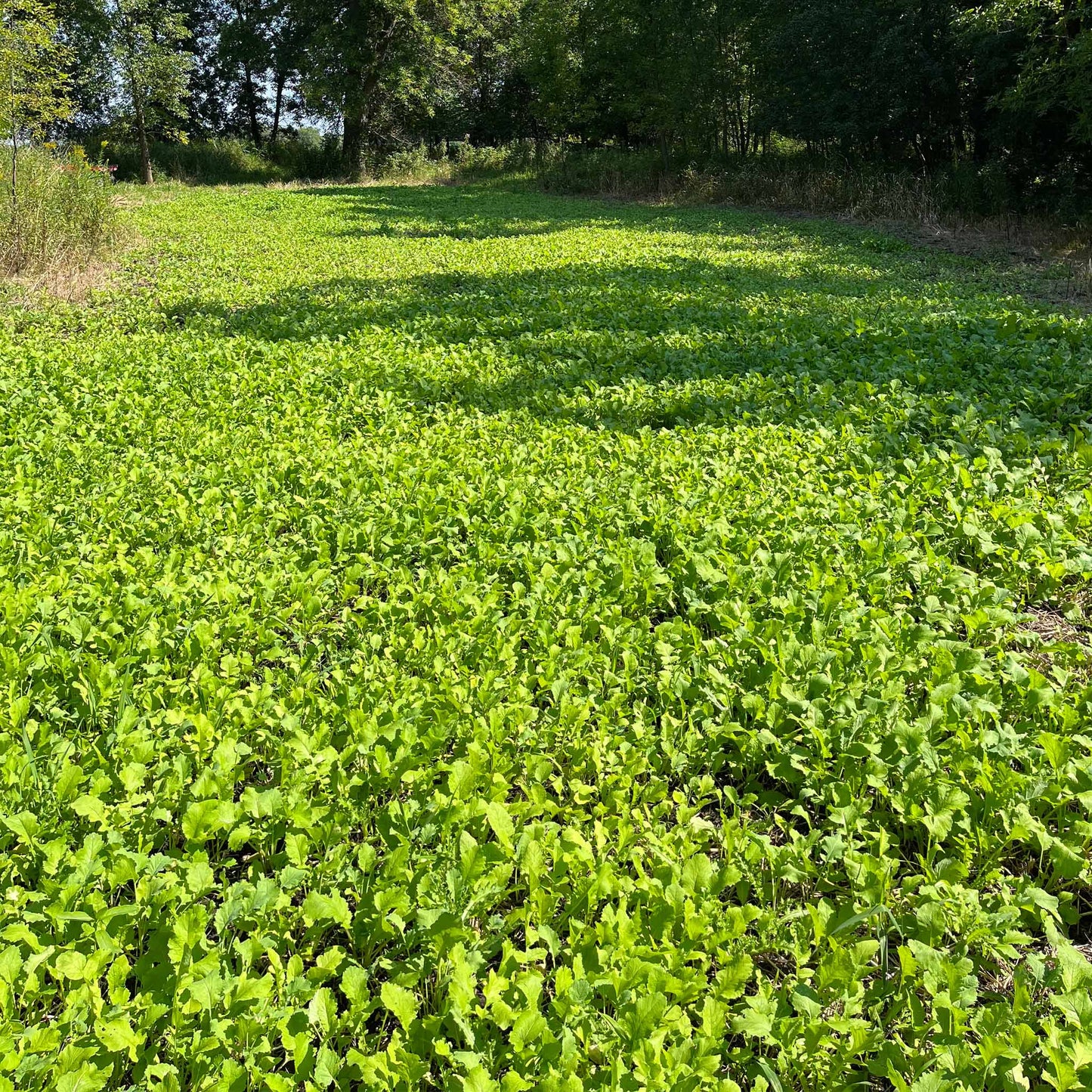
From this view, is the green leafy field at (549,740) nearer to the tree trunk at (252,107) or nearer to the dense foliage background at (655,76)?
the dense foliage background at (655,76)

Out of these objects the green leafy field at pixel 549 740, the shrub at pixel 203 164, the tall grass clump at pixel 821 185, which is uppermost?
the shrub at pixel 203 164

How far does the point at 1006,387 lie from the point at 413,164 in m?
35.6

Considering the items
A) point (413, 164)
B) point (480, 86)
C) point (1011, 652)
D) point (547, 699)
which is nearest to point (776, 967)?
point (547, 699)

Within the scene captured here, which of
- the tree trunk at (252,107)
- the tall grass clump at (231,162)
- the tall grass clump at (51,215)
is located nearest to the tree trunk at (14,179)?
the tall grass clump at (51,215)

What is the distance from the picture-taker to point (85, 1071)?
1.65 m

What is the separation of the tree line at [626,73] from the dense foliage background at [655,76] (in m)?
0.07

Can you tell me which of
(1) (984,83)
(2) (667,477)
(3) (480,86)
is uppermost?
(3) (480,86)

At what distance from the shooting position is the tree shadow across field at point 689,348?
241 inches

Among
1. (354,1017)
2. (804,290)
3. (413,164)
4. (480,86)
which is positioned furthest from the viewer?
(480,86)

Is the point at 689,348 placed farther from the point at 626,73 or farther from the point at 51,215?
the point at 626,73

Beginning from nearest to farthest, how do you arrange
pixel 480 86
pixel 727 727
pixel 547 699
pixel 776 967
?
pixel 776 967, pixel 727 727, pixel 547 699, pixel 480 86

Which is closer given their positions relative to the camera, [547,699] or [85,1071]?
[85,1071]

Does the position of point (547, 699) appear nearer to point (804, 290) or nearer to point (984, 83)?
point (804, 290)

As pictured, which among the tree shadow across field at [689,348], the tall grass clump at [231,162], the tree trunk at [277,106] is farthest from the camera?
the tree trunk at [277,106]
